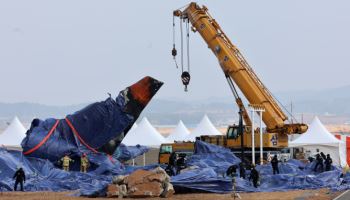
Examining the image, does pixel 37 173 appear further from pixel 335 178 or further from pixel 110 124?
pixel 335 178

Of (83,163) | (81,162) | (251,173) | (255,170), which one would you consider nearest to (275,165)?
(251,173)

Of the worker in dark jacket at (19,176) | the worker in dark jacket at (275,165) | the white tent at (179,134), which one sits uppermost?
the white tent at (179,134)

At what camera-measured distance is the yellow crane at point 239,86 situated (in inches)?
1645

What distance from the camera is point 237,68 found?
43.4 meters

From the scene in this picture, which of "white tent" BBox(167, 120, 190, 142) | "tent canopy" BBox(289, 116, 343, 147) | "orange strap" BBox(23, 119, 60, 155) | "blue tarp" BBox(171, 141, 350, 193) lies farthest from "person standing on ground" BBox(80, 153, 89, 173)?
"white tent" BBox(167, 120, 190, 142)

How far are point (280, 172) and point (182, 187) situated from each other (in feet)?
30.4

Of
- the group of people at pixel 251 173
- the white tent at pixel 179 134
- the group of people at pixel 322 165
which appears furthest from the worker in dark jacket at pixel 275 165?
the white tent at pixel 179 134

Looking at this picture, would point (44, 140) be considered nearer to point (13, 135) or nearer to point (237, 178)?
point (237, 178)

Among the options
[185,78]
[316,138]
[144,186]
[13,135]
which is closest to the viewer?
[144,186]

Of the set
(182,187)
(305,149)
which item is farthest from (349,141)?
(182,187)

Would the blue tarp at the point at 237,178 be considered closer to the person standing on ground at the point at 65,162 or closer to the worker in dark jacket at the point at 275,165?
the worker in dark jacket at the point at 275,165

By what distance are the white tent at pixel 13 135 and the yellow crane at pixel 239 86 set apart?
26461mm

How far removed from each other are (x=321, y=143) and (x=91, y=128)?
64.9ft

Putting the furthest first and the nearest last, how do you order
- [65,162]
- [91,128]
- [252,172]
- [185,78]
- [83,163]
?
[185,78] < [91,128] < [83,163] < [65,162] < [252,172]
